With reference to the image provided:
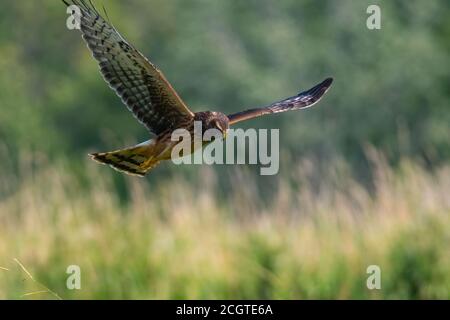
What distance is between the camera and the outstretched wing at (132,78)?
19.1 feet

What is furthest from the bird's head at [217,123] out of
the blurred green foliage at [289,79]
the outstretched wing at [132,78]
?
the blurred green foliage at [289,79]

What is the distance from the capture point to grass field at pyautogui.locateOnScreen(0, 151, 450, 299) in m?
9.29

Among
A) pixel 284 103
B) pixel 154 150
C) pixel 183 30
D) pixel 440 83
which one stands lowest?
pixel 154 150

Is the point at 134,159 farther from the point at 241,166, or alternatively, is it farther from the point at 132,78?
the point at 241,166

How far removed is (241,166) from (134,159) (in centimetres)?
1687

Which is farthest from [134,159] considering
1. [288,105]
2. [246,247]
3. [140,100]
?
[246,247]

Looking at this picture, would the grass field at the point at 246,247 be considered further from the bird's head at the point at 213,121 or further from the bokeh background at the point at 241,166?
the bird's head at the point at 213,121

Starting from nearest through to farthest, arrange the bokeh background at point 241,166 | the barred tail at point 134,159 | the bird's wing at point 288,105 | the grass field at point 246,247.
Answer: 1. the barred tail at point 134,159
2. the bird's wing at point 288,105
3. the grass field at point 246,247
4. the bokeh background at point 241,166

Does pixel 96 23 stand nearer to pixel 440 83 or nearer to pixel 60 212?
pixel 60 212

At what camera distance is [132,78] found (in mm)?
5992

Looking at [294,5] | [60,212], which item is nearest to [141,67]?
[60,212]

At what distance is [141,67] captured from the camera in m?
5.87
